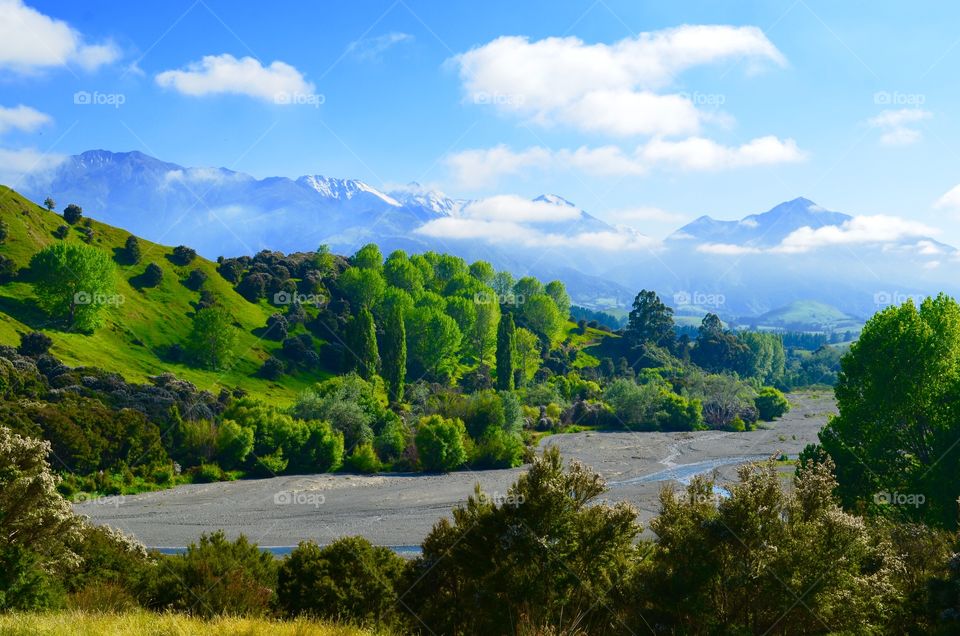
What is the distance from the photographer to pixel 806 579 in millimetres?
16906

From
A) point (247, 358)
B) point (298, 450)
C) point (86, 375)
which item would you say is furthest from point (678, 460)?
point (86, 375)

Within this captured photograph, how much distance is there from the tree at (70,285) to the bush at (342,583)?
7412 cm

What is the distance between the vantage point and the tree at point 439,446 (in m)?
74.1

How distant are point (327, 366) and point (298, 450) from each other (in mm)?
35797

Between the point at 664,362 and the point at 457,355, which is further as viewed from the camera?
the point at 664,362

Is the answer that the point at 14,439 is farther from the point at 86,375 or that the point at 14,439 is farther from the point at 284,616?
the point at 86,375

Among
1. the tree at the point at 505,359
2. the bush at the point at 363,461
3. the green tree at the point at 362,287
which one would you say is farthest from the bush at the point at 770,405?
the bush at the point at 363,461

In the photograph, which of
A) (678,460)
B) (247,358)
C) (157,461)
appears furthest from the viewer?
(247,358)

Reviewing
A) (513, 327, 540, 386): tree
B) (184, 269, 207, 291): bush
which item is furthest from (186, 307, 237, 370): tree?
(513, 327, 540, 386): tree

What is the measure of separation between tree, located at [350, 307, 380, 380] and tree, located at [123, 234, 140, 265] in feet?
120

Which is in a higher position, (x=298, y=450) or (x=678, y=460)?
(x=298, y=450)

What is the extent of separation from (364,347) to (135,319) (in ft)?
99.9

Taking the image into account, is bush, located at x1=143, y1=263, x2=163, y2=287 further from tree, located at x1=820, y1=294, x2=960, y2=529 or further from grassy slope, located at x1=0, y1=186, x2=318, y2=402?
tree, located at x1=820, y1=294, x2=960, y2=529

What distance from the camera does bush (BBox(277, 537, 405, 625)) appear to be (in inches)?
816
